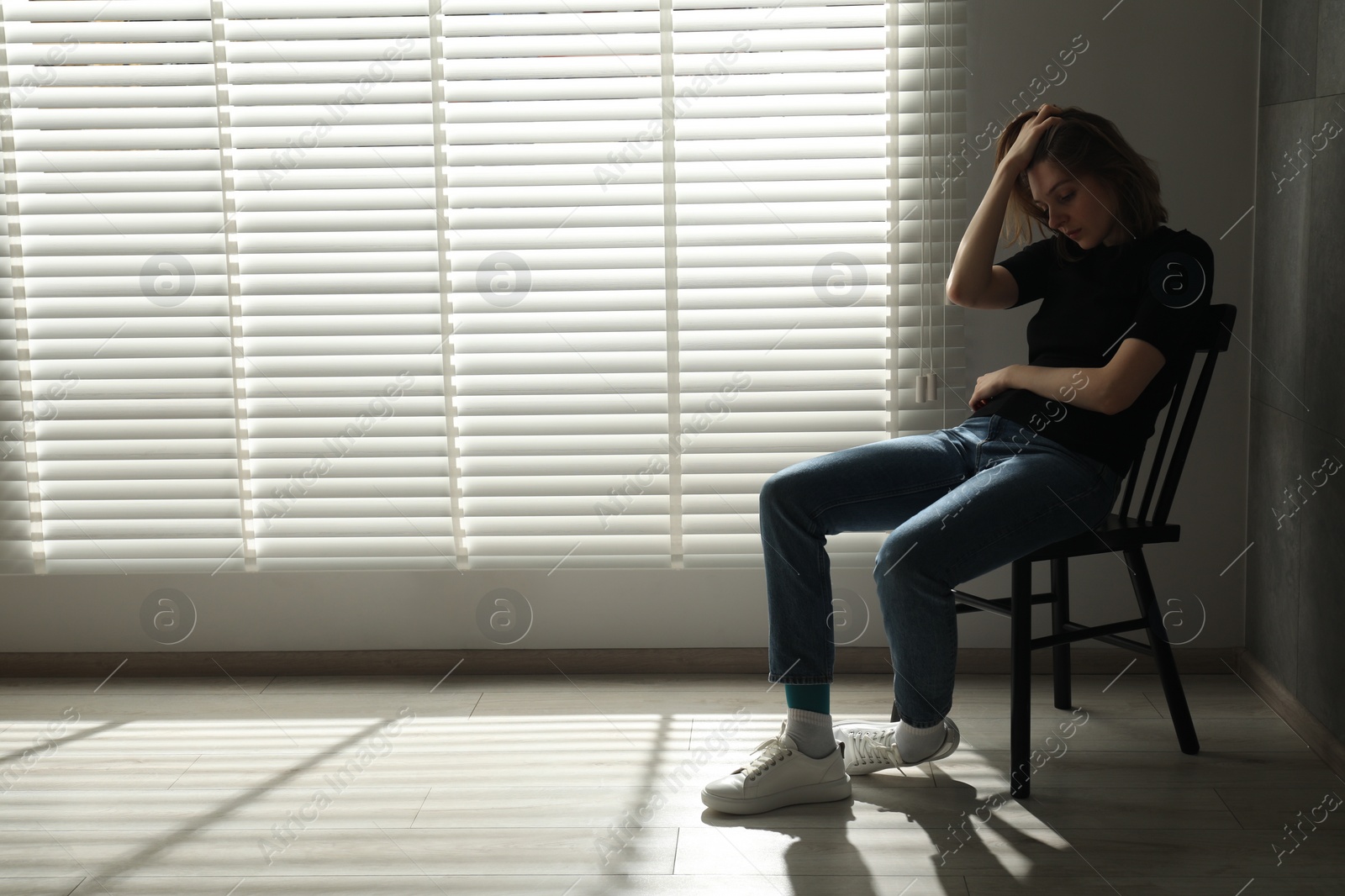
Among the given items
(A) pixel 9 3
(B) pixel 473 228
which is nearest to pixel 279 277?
(B) pixel 473 228

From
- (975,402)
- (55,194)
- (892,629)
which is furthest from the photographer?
(55,194)

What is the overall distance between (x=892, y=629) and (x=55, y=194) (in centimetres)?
228

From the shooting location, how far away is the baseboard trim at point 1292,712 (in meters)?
2.11

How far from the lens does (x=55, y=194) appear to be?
2.75m

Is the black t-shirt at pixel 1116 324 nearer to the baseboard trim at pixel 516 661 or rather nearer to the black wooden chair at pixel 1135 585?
the black wooden chair at pixel 1135 585

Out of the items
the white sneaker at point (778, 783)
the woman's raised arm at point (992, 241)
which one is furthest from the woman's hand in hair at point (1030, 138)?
the white sneaker at point (778, 783)

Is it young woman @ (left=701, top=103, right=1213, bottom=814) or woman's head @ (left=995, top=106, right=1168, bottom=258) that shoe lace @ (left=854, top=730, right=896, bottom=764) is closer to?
young woman @ (left=701, top=103, right=1213, bottom=814)

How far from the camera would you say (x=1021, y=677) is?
2004mm

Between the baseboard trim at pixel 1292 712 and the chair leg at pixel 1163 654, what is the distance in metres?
0.23

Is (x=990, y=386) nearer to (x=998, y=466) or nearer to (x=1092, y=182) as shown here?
(x=998, y=466)

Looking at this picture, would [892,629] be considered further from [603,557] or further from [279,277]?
[279,277]

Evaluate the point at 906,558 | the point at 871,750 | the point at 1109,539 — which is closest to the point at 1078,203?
the point at 1109,539

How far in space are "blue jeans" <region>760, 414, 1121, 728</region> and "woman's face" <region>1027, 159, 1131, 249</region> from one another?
380 millimetres

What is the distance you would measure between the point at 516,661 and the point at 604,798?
776 millimetres
